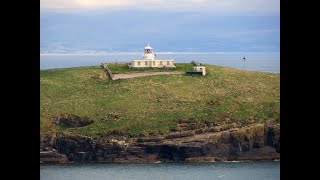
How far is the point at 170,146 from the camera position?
793 inches

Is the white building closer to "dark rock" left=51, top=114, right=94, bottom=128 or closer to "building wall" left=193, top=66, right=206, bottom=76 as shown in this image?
"building wall" left=193, top=66, right=206, bottom=76

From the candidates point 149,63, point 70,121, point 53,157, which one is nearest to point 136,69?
point 149,63

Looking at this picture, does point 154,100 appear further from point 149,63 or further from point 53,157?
point 53,157

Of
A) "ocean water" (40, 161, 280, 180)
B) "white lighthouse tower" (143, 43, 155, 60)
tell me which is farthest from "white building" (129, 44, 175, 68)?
"ocean water" (40, 161, 280, 180)

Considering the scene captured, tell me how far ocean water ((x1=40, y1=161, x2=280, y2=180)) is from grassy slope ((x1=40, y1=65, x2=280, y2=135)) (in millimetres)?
2075

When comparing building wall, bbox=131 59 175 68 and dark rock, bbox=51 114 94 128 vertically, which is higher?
building wall, bbox=131 59 175 68

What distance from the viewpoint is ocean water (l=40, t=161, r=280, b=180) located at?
57.3 ft

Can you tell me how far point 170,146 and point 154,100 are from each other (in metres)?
3.56

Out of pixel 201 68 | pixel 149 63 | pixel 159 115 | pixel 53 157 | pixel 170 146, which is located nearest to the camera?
pixel 53 157
